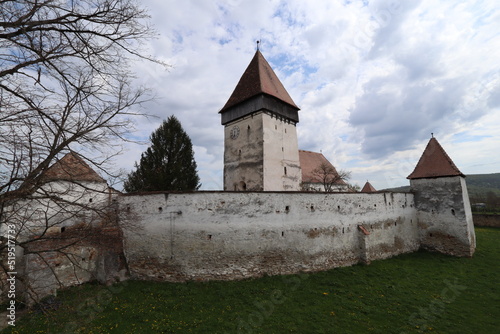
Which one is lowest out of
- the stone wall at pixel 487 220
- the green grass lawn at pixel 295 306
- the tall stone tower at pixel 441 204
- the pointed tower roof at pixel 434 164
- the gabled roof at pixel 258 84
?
the green grass lawn at pixel 295 306

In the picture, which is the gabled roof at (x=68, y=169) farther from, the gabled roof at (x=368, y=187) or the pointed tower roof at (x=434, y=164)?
the gabled roof at (x=368, y=187)

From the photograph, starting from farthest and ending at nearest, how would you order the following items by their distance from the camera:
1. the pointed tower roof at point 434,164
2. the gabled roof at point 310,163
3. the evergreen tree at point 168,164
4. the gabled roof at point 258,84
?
the gabled roof at point 310,163 → the evergreen tree at point 168,164 → the gabled roof at point 258,84 → the pointed tower roof at point 434,164

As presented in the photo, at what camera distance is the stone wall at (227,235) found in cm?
1051

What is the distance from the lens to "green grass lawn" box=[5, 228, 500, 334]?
750 cm

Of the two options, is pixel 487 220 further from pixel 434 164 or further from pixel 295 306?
pixel 295 306

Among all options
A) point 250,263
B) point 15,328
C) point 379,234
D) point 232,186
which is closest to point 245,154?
point 232,186

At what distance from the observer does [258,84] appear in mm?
17625

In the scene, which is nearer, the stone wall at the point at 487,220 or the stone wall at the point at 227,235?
the stone wall at the point at 227,235

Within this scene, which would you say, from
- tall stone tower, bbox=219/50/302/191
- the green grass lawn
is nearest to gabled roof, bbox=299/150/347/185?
tall stone tower, bbox=219/50/302/191

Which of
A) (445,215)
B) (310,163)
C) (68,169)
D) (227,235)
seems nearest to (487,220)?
(445,215)

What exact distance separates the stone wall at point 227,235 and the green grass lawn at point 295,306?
586mm

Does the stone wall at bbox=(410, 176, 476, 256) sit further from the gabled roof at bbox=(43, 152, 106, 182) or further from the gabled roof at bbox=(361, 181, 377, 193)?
the gabled roof at bbox=(43, 152, 106, 182)

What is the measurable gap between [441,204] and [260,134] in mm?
13340

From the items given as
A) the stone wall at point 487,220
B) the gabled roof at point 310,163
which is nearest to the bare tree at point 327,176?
the gabled roof at point 310,163
